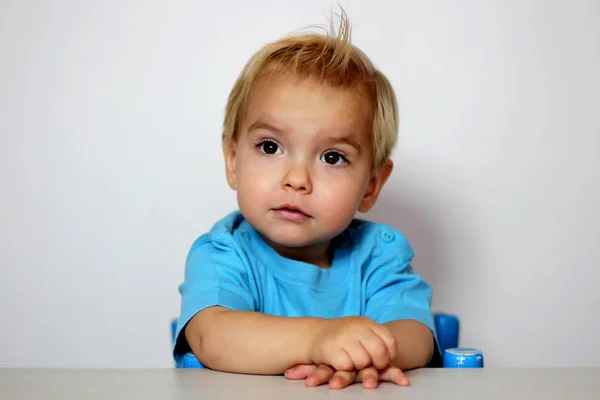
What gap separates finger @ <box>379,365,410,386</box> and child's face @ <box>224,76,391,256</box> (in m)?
0.34

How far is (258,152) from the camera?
1144 mm

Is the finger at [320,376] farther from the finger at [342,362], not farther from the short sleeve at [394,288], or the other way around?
the short sleeve at [394,288]

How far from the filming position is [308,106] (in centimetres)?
111

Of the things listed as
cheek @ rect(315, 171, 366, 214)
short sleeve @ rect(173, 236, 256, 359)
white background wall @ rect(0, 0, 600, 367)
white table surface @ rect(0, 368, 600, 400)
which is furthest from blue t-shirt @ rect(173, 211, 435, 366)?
white background wall @ rect(0, 0, 600, 367)

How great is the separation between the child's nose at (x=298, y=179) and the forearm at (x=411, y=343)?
230mm

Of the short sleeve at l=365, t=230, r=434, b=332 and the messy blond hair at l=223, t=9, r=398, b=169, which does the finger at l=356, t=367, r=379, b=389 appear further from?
the messy blond hair at l=223, t=9, r=398, b=169

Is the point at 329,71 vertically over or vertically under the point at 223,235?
over

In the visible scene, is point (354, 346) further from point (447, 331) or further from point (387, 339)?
point (447, 331)

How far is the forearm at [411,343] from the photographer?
0.98 m

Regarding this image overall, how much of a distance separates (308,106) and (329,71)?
3.0 inches

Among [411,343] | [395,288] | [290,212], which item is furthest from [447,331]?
[290,212]

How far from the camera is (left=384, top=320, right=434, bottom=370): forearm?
3.21 feet

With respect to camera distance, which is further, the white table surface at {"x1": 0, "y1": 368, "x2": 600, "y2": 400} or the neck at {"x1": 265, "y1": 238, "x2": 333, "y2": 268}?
the neck at {"x1": 265, "y1": 238, "x2": 333, "y2": 268}

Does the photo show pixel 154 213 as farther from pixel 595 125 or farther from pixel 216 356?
pixel 595 125
